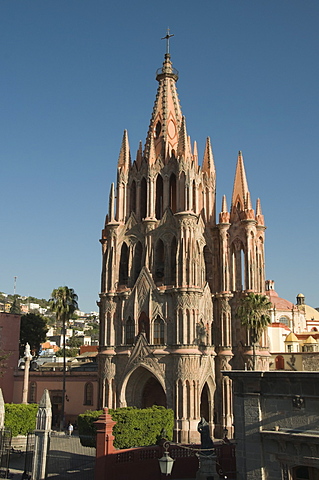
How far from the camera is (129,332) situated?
43250 millimetres

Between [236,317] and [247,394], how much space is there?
78.5ft

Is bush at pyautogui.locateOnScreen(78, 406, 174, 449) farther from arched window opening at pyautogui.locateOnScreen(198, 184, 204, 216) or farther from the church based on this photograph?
arched window opening at pyautogui.locateOnScreen(198, 184, 204, 216)

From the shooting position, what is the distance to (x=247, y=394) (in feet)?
63.2

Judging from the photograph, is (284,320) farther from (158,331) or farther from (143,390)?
(158,331)

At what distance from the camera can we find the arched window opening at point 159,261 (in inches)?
1760

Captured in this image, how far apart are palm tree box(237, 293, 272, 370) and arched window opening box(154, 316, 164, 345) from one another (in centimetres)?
608

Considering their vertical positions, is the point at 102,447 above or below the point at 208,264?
below

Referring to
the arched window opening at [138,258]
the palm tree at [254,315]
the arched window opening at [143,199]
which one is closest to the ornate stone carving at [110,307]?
the arched window opening at [138,258]

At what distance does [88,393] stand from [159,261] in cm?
1613

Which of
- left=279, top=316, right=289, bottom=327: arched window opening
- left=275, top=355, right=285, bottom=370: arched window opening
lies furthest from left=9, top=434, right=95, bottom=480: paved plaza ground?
left=279, top=316, right=289, bottom=327: arched window opening

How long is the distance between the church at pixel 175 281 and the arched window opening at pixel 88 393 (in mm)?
9215

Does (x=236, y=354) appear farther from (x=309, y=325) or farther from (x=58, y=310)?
(x=309, y=325)

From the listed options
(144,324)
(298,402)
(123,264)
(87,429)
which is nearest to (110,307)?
(144,324)

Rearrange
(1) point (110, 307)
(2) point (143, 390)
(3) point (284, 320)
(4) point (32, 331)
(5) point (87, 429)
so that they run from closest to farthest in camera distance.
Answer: (5) point (87, 429) → (2) point (143, 390) → (1) point (110, 307) → (4) point (32, 331) → (3) point (284, 320)
